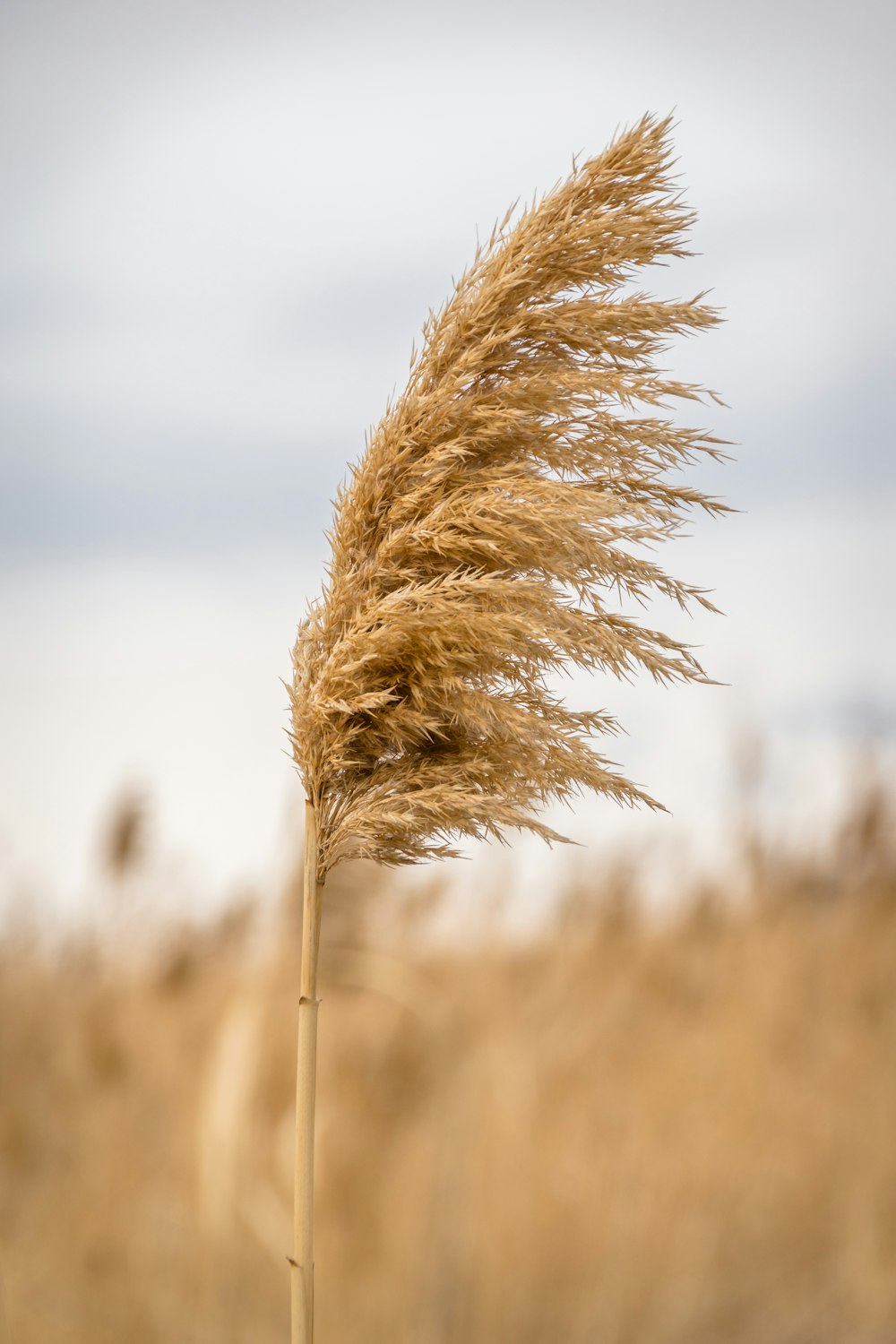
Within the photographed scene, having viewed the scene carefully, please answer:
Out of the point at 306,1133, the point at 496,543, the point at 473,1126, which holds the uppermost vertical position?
the point at 496,543

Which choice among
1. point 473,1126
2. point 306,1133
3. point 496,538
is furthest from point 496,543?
point 473,1126

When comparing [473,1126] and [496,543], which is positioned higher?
[496,543]

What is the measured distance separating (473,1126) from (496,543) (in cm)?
555

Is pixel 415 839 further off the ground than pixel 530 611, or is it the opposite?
pixel 530 611

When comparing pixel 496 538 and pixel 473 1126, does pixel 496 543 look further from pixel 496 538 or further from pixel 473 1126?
pixel 473 1126

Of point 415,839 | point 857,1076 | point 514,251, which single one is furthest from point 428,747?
point 857,1076

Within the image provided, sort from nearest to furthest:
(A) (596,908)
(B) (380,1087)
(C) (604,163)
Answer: (C) (604,163), (B) (380,1087), (A) (596,908)

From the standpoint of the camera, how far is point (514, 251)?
1078 mm

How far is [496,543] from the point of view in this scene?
1.05 meters

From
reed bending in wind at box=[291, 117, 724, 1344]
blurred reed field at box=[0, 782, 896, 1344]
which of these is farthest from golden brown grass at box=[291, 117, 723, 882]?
blurred reed field at box=[0, 782, 896, 1344]

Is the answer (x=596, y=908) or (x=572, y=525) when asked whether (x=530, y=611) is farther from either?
(x=596, y=908)

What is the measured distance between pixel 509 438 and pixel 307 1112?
662 mm

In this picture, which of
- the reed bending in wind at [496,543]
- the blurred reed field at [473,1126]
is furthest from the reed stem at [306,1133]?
the blurred reed field at [473,1126]

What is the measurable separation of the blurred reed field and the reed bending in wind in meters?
3.13
